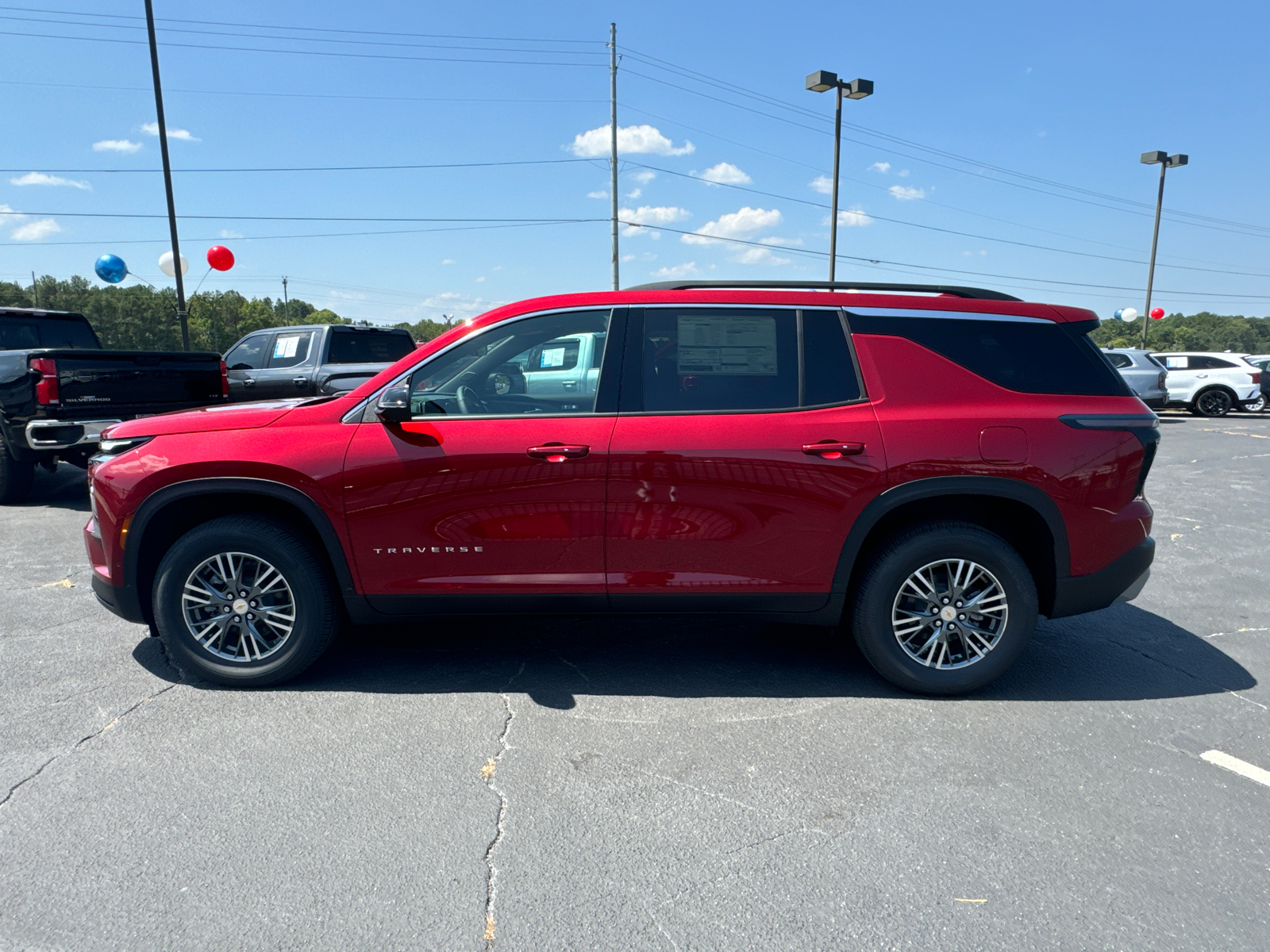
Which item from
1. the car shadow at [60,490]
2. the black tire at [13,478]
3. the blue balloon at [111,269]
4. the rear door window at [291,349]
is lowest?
the car shadow at [60,490]

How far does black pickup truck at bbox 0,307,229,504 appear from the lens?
7.73m

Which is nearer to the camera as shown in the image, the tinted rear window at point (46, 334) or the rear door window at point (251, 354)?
the tinted rear window at point (46, 334)

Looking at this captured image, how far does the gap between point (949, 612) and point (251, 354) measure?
10.6m

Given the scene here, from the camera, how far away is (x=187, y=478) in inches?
147

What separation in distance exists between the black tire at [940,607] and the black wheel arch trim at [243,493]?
2.33m

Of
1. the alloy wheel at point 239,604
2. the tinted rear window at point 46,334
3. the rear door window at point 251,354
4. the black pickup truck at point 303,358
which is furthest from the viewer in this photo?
the rear door window at point 251,354

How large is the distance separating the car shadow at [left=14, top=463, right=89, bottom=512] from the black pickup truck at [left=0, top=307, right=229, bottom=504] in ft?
0.99

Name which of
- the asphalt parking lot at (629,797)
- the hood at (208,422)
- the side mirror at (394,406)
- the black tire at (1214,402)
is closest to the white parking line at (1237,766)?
the asphalt parking lot at (629,797)

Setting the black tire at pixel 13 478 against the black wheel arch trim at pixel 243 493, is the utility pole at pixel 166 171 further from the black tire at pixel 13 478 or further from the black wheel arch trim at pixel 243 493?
the black wheel arch trim at pixel 243 493

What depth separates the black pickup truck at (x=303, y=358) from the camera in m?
11.1

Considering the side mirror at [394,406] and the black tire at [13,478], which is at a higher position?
the side mirror at [394,406]

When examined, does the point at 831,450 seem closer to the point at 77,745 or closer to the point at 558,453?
the point at 558,453

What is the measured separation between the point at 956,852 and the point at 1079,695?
1.61 meters

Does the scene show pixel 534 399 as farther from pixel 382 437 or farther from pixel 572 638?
pixel 572 638
